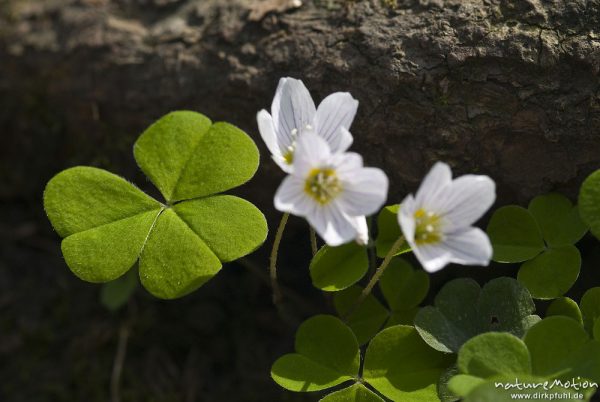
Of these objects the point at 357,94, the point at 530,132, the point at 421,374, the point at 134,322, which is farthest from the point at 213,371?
the point at 530,132

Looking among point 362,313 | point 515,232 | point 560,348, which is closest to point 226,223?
point 362,313

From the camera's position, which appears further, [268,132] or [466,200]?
[268,132]

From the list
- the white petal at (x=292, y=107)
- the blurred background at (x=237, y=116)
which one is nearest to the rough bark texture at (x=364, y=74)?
the blurred background at (x=237, y=116)

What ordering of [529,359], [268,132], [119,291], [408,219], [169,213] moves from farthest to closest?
[119,291], [169,213], [268,132], [529,359], [408,219]

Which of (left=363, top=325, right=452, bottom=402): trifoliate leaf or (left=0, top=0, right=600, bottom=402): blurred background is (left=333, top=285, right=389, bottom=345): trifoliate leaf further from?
(left=0, top=0, right=600, bottom=402): blurred background

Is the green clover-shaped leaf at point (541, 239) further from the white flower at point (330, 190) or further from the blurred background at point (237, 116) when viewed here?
the white flower at point (330, 190)

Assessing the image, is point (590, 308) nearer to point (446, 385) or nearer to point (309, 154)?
point (446, 385)
